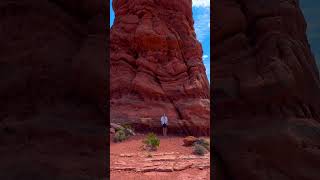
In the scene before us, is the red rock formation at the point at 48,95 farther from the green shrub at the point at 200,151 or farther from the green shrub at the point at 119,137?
the green shrub at the point at 119,137

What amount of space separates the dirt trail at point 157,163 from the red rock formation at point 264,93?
23.9ft

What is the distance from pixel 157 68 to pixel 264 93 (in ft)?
68.3

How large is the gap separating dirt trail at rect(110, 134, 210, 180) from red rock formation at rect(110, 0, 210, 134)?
202 inches

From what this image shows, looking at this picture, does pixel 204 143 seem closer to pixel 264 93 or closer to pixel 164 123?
pixel 164 123

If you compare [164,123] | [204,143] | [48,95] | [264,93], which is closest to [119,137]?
[164,123]

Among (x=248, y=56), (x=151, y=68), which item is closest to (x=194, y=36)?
(x=151, y=68)

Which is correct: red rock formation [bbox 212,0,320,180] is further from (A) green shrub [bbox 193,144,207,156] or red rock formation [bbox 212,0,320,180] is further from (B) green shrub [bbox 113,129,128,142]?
(B) green shrub [bbox 113,129,128,142]

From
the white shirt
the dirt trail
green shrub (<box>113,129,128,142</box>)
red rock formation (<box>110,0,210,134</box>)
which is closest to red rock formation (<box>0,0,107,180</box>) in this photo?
the dirt trail

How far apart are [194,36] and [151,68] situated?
5600 mm

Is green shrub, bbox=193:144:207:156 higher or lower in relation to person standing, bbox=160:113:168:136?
lower

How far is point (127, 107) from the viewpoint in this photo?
75.9 ft

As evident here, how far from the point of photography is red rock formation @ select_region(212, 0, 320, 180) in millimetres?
3566

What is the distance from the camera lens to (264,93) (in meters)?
3.76

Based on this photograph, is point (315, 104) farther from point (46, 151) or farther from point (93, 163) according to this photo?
point (46, 151)
